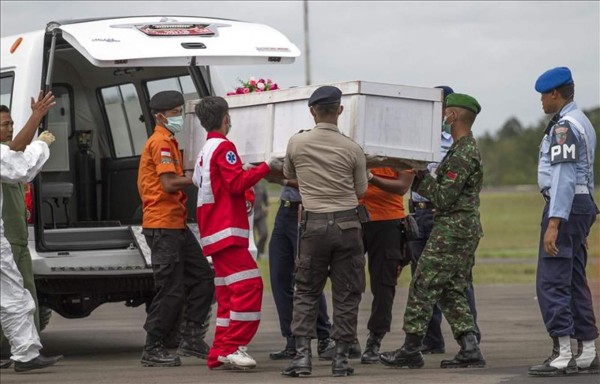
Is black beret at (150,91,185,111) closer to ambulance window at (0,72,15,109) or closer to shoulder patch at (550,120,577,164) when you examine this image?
ambulance window at (0,72,15,109)

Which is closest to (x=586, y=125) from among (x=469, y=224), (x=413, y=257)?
(x=469, y=224)

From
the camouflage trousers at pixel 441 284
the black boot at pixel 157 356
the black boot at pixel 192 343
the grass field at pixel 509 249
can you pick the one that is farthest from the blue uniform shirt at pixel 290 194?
the grass field at pixel 509 249

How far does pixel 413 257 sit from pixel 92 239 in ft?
8.10

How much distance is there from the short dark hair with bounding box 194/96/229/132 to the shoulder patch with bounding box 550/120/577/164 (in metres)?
2.25

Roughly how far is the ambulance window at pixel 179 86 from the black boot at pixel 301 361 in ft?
8.27

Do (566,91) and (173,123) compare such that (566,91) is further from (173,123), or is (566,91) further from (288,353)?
(288,353)

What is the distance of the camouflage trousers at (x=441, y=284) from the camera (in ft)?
31.4

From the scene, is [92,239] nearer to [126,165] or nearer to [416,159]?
[126,165]

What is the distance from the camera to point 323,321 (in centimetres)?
1093

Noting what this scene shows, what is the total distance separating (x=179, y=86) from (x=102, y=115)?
3.94ft

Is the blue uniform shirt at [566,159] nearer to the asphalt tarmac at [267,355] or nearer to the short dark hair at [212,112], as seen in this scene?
the asphalt tarmac at [267,355]

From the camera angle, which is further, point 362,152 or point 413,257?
point 413,257

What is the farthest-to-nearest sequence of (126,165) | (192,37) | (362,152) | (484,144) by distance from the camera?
1. (484,144)
2. (126,165)
3. (192,37)
4. (362,152)

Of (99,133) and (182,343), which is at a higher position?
(99,133)
